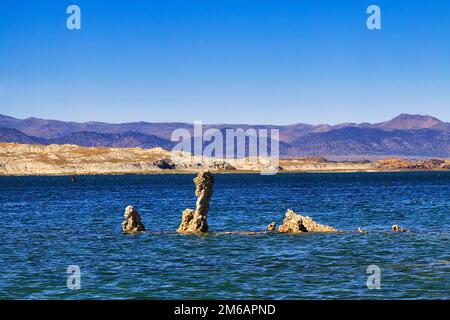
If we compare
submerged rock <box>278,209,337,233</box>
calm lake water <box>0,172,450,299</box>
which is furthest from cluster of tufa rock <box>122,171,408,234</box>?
calm lake water <box>0,172,450,299</box>

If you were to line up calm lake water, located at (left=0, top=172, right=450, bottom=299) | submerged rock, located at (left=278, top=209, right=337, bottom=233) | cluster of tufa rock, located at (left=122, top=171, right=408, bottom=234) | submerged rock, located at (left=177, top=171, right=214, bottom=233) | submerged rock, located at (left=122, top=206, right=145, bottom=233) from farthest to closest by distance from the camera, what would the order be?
1. submerged rock, located at (left=122, top=206, right=145, bottom=233)
2. submerged rock, located at (left=177, top=171, right=214, bottom=233)
3. cluster of tufa rock, located at (left=122, top=171, right=408, bottom=234)
4. submerged rock, located at (left=278, top=209, right=337, bottom=233)
5. calm lake water, located at (left=0, top=172, right=450, bottom=299)

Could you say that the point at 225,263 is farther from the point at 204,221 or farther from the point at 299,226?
the point at 204,221

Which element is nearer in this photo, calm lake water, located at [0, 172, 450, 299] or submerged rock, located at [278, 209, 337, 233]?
calm lake water, located at [0, 172, 450, 299]

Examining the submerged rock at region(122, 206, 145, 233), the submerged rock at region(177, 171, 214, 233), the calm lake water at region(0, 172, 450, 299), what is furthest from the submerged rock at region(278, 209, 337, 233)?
the submerged rock at region(122, 206, 145, 233)

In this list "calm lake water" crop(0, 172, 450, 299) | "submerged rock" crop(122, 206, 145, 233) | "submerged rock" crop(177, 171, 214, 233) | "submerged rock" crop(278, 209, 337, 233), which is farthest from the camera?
"submerged rock" crop(122, 206, 145, 233)

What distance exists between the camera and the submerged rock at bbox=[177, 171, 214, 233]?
168ft

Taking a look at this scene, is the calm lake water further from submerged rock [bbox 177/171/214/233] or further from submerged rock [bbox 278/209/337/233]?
submerged rock [bbox 177/171/214/233]

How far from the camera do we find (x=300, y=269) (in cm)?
3244

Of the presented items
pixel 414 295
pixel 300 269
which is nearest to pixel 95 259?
pixel 300 269

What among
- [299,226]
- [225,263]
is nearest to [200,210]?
[299,226]

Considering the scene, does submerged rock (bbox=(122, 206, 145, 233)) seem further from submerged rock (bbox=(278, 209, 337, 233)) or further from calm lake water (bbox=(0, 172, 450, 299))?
submerged rock (bbox=(278, 209, 337, 233))

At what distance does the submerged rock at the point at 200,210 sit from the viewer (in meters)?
51.2

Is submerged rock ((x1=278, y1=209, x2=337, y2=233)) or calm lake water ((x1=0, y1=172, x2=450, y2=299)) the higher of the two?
submerged rock ((x1=278, y1=209, x2=337, y2=233))
